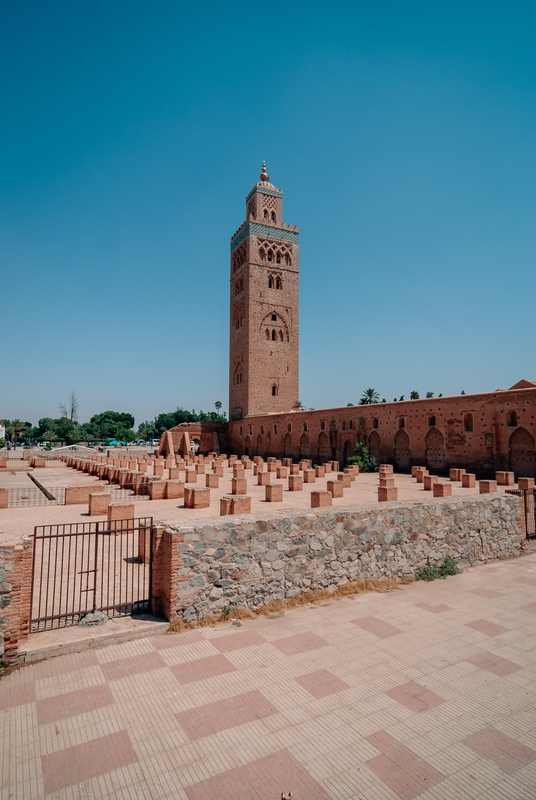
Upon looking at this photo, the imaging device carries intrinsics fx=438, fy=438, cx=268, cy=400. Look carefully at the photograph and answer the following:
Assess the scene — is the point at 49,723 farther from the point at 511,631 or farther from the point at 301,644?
the point at 511,631

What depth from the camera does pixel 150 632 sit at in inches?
181

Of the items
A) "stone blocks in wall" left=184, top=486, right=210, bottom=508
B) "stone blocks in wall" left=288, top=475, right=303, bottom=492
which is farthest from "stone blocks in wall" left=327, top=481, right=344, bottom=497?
"stone blocks in wall" left=184, top=486, right=210, bottom=508

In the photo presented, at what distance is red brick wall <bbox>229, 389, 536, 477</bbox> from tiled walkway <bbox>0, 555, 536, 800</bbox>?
15069 mm

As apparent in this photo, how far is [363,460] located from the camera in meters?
24.4

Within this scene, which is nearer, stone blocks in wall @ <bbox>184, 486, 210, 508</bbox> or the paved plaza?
the paved plaza

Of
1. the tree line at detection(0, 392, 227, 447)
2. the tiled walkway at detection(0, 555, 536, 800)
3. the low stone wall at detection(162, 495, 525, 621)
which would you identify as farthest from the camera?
the tree line at detection(0, 392, 227, 447)

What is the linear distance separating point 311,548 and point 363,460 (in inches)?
762

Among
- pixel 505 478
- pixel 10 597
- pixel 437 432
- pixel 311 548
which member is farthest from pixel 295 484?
pixel 10 597

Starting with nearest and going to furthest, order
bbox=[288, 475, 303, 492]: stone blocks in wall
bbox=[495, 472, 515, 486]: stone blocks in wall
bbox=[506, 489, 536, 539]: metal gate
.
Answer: bbox=[506, 489, 536, 539]: metal gate < bbox=[288, 475, 303, 492]: stone blocks in wall < bbox=[495, 472, 515, 486]: stone blocks in wall

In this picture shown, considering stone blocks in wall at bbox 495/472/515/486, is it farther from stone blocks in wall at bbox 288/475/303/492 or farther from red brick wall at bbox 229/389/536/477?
stone blocks in wall at bbox 288/475/303/492

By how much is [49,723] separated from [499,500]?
736cm

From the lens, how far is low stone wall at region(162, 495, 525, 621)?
4.88 m

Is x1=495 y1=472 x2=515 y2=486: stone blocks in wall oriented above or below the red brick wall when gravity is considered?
below

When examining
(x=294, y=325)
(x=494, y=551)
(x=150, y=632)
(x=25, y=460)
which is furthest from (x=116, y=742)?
(x=294, y=325)
